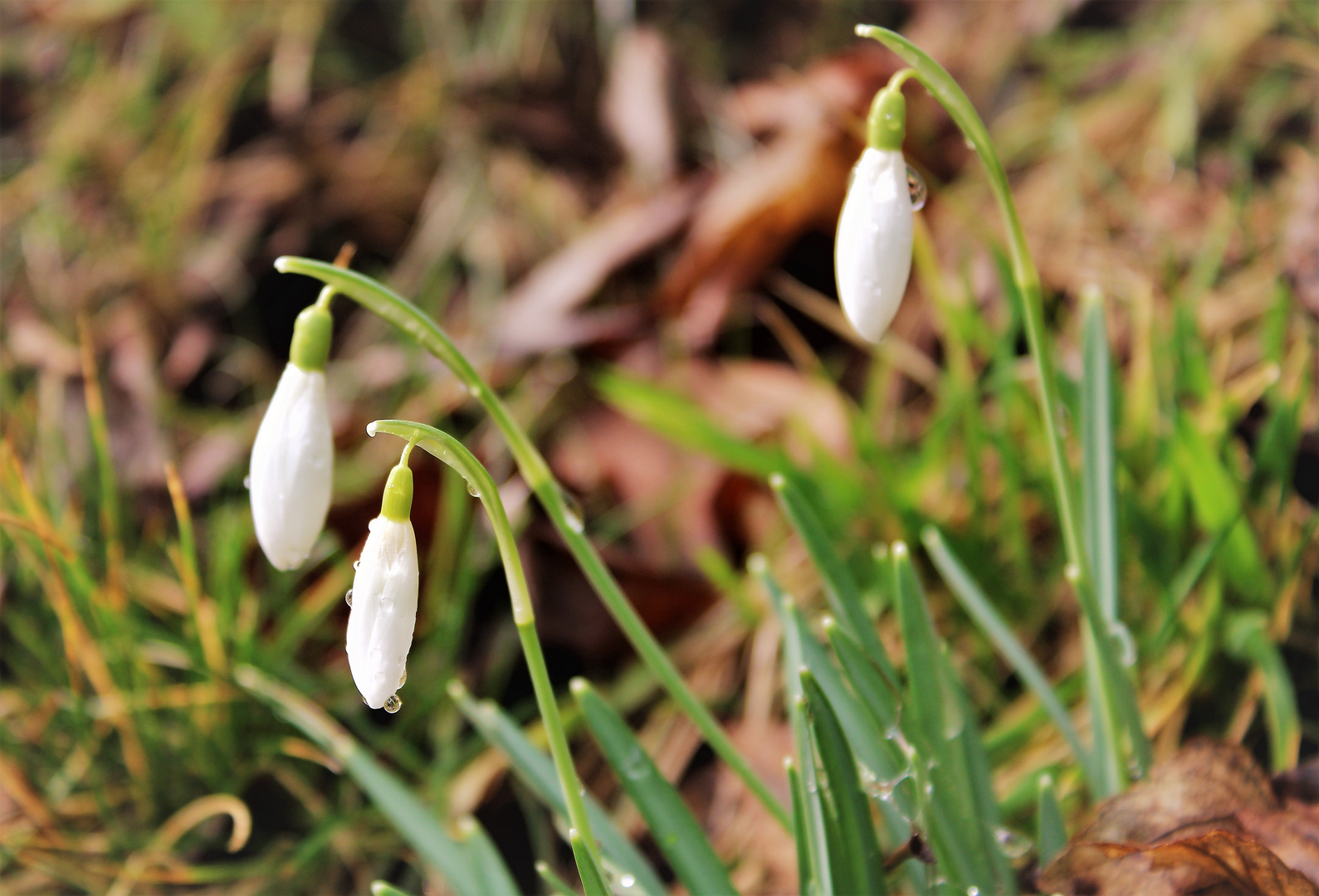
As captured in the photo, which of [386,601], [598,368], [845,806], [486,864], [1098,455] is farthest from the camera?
[598,368]

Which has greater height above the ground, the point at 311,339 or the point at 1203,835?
the point at 311,339

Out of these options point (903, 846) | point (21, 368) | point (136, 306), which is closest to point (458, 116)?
point (136, 306)

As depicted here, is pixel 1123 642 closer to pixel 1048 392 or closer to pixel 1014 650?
pixel 1014 650

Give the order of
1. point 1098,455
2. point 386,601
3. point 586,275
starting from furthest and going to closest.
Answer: point 586,275 < point 1098,455 < point 386,601

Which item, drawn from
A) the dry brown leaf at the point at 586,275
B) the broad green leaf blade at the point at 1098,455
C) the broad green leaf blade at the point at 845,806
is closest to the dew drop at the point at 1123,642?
the broad green leaf blade at the point at 1098,455

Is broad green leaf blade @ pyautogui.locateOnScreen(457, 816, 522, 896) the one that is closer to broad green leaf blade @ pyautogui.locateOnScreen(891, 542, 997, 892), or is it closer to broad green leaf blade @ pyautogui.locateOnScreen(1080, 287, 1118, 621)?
broad green leaf blade @ pyautogui.locateOnScreen(891, 542, 997, 892)

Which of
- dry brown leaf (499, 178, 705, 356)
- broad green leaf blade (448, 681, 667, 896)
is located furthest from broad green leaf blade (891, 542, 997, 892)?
dry brown leaf (499, 178, 705, 356)

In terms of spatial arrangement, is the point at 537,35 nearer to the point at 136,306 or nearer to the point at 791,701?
the point at 136,306

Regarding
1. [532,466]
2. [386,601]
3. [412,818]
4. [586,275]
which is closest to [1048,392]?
[532,466]

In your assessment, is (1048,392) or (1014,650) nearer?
(1048,392)
